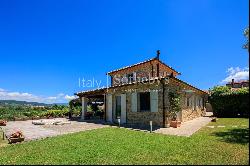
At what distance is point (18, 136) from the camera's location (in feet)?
39.7

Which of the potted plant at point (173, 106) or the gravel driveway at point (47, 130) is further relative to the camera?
the potted plant at point (173, 106)

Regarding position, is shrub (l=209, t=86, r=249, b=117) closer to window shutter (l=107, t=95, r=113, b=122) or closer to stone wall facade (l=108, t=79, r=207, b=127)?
stone wall facade (l=108, t=79, r=207, b=127)

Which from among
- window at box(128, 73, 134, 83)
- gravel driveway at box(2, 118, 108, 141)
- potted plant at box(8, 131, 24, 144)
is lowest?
gravel driveway at box(2, 118, 108, 141)

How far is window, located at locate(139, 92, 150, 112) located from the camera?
1718cm

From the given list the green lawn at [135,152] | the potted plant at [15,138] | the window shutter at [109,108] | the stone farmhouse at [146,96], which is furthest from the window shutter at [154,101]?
the potted plant at [15,138]

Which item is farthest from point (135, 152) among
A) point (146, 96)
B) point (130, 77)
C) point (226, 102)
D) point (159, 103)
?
point (226, 102)

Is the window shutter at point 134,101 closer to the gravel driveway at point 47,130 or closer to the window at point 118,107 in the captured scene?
the window at point 118,107

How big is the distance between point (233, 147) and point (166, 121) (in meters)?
7.20

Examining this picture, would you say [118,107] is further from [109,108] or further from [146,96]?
[146,96]

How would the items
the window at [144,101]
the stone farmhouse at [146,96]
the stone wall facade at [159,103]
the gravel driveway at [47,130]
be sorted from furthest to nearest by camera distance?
the window at [144,101] → the stone farmhouse at [146,96] → the stone wall facade at [159,103] → the gravel driveway at [47,130]

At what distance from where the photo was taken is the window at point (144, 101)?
1718cm

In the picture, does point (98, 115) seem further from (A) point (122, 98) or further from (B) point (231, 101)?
(B) point (231, 101)

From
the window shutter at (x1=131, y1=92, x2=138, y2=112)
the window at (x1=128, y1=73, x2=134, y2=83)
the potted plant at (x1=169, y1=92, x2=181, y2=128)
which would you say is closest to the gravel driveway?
the window shutter at (x1=131, y1=92, x2=138, y2=112)

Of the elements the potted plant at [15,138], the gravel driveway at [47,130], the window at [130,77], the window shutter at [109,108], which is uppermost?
the window at [130,77]
